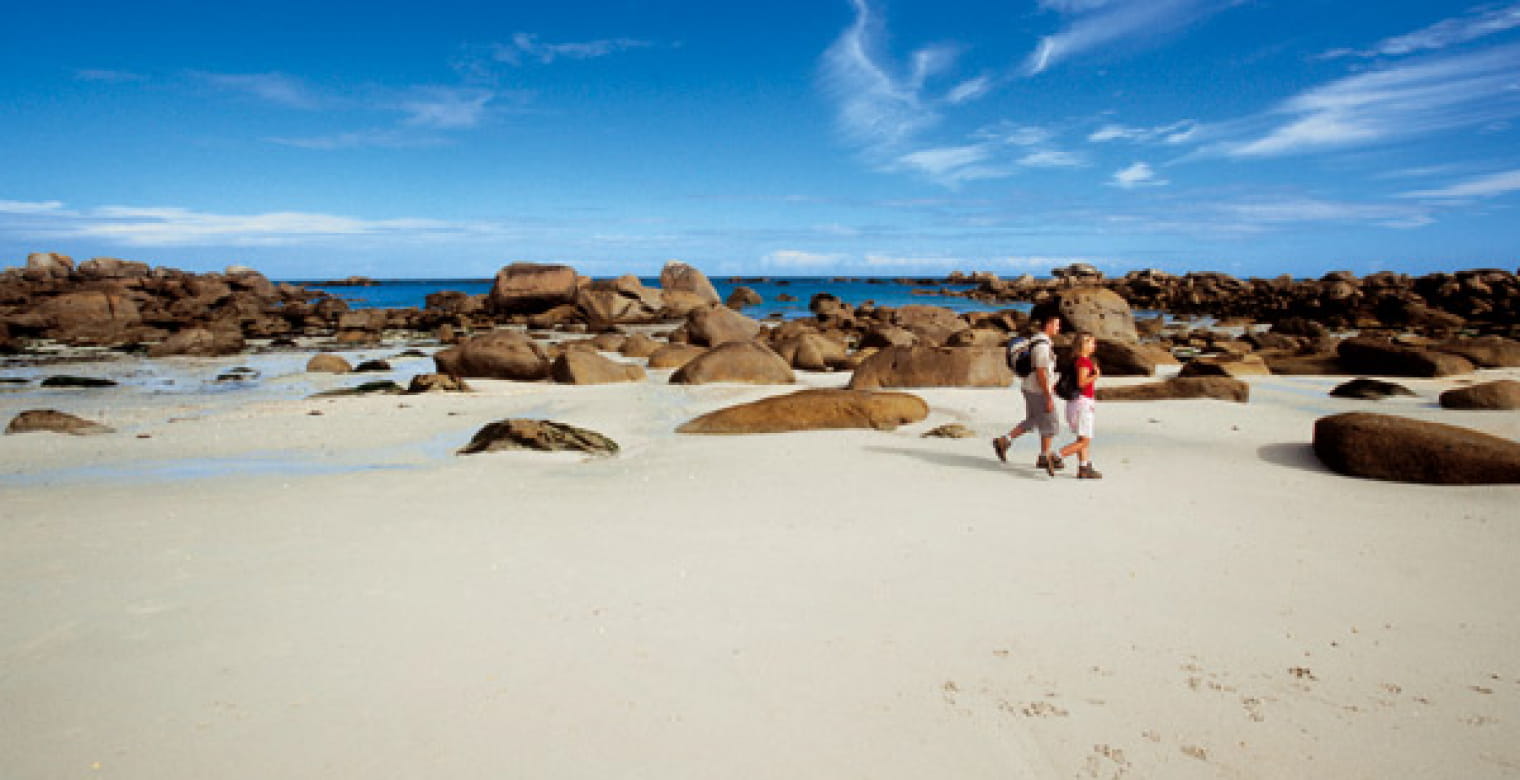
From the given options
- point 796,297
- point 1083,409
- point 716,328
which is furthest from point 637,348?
point 796,297

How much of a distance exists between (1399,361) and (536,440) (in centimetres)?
1351

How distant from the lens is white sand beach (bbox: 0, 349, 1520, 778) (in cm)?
250

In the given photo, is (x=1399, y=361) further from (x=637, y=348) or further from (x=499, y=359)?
(x=499, y=359)

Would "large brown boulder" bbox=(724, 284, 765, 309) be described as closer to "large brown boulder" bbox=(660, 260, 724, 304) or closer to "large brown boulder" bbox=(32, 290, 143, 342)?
"large brown boulder" bbox=(660, 260, 724, 304)

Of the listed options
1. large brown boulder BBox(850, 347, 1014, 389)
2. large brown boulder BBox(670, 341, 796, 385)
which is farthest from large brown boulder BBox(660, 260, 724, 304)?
large brown boulder BBox(850, 347, 1014, 389)

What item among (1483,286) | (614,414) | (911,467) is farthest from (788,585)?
(1483,286)

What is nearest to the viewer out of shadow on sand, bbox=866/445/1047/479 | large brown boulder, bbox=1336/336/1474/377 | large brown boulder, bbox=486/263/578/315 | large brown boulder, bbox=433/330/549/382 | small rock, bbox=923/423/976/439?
shadow on sand, bbox=866/445/1047/479

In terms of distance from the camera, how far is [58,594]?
12.0 feet

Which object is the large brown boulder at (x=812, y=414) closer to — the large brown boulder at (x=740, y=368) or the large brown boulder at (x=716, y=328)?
the large brown boulder at (x=740, y=368)

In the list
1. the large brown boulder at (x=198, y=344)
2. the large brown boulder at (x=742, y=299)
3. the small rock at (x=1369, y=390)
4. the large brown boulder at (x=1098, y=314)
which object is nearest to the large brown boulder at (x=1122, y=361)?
the small rock at (x=1369, y=390)

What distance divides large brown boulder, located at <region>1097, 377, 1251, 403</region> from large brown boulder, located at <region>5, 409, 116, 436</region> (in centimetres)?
1202

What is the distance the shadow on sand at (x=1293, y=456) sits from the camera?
21.7ft

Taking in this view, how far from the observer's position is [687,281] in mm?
46875

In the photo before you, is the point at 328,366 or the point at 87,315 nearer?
the point at 328,366
